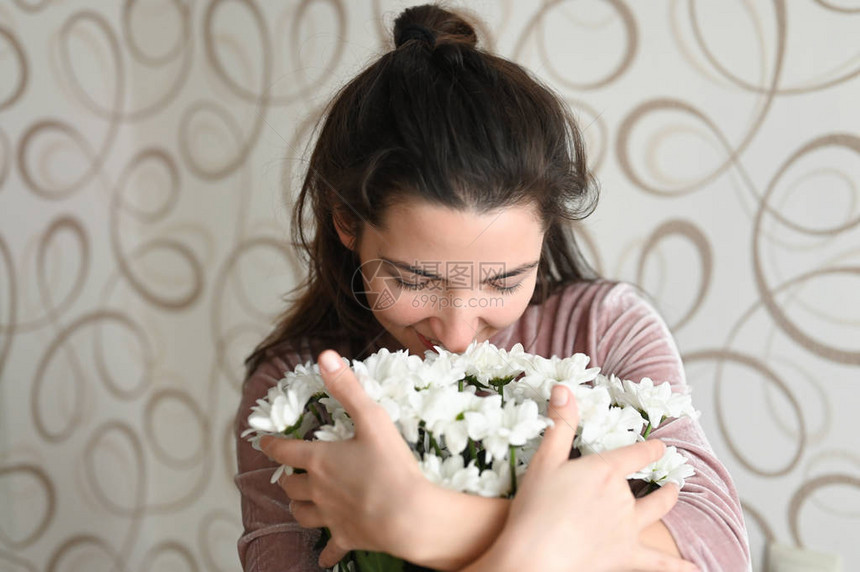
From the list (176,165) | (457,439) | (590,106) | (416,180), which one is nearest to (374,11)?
(590,106)

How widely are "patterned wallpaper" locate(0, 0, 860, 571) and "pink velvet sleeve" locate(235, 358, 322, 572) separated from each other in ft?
1.79

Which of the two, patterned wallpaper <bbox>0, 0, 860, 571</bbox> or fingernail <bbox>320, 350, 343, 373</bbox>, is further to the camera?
patterned wallpaper <bbox>0, 0, 860, 571</bbox>

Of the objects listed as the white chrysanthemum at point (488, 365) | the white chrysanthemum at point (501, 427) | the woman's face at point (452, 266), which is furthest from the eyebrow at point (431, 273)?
the white chrysanthemum at point (501, 427)

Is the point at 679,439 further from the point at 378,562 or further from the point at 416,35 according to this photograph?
the point at 416,35

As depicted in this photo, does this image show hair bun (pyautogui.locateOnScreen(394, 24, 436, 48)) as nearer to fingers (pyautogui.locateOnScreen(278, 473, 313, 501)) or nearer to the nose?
the nose

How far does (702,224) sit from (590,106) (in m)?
0.25

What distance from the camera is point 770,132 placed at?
3.17 feet

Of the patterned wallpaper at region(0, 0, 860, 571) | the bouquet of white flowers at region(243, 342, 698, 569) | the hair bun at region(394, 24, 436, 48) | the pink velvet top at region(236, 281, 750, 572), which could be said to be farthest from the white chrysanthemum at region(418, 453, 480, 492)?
the patterned wallpaper at region(0, 0, 860, 571)

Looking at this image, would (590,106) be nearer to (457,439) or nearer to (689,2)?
(689,2)

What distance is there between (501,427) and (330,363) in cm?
13

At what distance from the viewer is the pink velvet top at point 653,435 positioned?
0.60m

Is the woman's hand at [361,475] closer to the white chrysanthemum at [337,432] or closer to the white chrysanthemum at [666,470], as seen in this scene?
the white chrysanthemum at [337,432]

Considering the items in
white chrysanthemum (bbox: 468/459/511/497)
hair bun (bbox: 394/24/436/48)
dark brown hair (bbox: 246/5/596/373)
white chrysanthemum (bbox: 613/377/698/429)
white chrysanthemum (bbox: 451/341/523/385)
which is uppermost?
hair bun (bbox: 394/24/436/48)

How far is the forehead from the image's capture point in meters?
0.64
